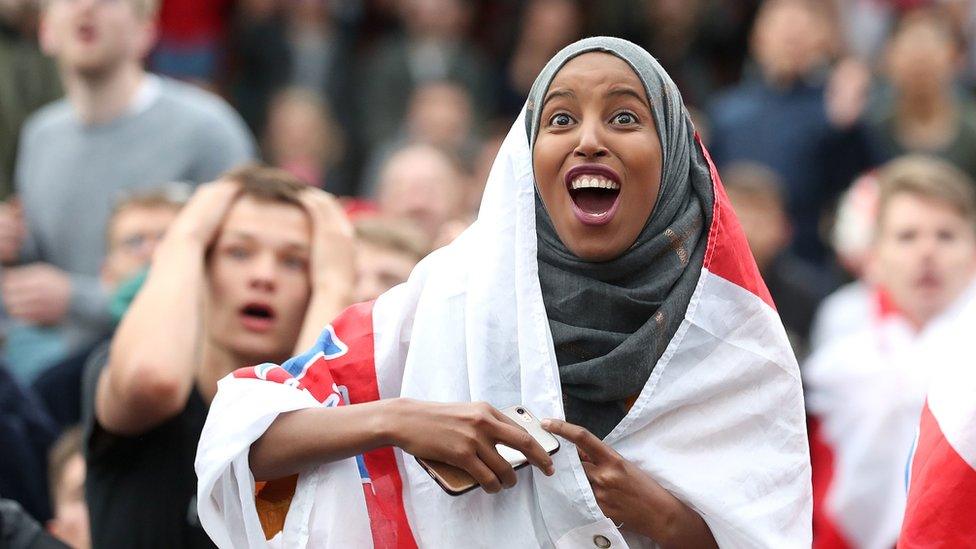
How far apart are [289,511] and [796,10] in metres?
5.77

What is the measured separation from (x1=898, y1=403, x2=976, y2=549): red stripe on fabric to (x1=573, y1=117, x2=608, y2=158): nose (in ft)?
2.83

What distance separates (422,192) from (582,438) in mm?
3845

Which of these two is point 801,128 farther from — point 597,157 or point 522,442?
point 522,442

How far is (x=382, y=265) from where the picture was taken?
16.1ft

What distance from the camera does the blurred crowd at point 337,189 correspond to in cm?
415

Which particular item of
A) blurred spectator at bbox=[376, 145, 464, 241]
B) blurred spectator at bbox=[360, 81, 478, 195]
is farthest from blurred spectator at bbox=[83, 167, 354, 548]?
blurred spectator at bbox=[360, 81, 478, 195]

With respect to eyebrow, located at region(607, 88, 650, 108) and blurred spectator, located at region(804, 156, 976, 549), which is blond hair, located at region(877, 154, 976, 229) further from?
eyebrow, located at region(607, 88, 650, 108)

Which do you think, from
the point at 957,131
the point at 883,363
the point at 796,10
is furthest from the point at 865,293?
the point at 796,10

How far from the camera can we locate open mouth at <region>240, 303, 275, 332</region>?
417 cm

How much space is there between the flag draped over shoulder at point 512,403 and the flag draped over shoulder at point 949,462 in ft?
0.73

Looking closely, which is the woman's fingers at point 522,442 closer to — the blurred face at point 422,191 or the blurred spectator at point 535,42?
the blurred face at point 422,191

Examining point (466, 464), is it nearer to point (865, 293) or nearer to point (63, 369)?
point (63, 369)

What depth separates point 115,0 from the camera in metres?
6.25

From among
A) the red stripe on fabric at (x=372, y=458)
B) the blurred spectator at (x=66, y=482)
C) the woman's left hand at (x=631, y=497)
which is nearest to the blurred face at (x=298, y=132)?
the blurred spectator at (x=66, y=482)
